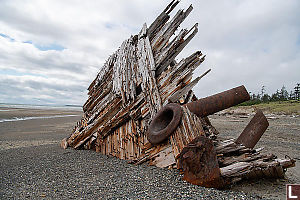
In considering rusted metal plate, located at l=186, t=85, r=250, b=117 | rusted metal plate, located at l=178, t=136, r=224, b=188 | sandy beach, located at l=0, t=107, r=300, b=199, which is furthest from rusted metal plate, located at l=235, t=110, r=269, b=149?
rusted metal plate, located at l=178, t=136, r=224, b=188

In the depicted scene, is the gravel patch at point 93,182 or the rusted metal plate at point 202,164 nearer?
the gravel patch at point 93,182

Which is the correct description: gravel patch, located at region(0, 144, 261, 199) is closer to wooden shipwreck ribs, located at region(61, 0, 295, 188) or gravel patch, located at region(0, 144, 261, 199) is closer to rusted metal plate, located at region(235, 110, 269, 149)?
wooden shipwreck ribs, located at region(61, 0, 295, 188)

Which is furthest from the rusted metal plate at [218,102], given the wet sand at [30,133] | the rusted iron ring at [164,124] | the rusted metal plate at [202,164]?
the wet sand at [30,133]

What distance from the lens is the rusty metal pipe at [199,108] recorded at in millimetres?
4690

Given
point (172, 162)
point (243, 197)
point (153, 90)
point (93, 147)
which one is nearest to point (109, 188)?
point (172, 162)

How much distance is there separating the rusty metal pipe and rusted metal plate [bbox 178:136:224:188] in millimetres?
874

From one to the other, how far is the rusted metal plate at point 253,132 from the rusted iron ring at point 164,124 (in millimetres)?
1717

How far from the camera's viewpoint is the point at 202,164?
3715mm

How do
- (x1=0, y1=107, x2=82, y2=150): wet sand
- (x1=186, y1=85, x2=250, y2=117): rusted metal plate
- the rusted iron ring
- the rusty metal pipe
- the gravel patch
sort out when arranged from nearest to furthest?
the gravel patch
the rusted iron ring
the rusty metal pipe
(x1=186, y1=85, x2=250, y2=117): rusted metal plate
(x1=0, y1=107, x2=82, y2=150): wet sand

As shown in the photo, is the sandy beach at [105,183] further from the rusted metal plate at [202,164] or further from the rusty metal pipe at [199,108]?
the rusty metal pipe at [199,108]

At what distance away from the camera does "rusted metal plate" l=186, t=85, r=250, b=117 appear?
190 inches

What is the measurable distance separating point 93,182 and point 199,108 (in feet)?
9.58

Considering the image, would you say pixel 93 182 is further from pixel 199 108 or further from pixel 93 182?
pixel 199 108

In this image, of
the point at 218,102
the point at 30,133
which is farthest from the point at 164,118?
the point at 30,133
